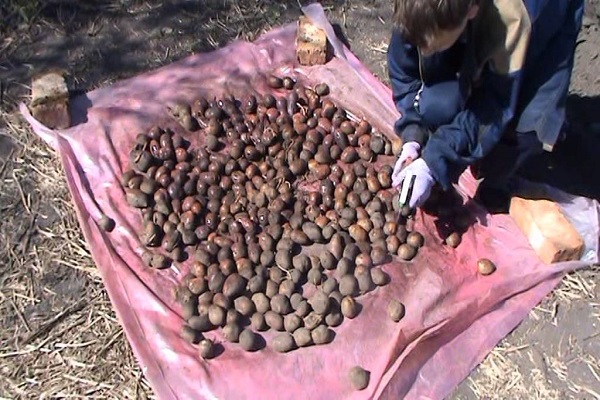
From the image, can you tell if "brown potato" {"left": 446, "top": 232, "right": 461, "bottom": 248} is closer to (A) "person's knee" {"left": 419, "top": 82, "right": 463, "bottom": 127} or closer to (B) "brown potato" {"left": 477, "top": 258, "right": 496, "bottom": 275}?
(B) "brown potato" {"left": 477, "top": 258, "right": 496, "bottom": 275}

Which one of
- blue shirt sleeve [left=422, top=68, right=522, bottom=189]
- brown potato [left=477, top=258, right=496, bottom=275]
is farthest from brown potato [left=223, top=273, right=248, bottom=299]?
brown potato [left=477, top=258, right=496, bottom=275]

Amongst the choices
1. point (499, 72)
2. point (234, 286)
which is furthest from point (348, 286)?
point (499, 72)

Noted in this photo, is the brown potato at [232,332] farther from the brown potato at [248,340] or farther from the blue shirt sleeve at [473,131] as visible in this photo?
the blue shirt sleeve at [473,131]

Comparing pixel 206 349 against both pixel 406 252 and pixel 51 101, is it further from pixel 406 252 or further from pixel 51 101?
pixel 51 101

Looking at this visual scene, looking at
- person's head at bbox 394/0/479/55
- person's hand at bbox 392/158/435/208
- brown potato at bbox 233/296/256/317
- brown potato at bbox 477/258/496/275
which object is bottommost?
brown potato at bbox 477/258/496/275

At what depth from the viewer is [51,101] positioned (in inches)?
135

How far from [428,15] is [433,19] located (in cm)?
2

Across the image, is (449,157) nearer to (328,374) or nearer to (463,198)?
(463,198)

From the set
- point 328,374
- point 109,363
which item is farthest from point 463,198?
point 109,363

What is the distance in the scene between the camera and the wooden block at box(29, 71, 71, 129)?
11.2ft

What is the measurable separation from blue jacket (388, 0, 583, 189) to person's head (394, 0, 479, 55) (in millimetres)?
168

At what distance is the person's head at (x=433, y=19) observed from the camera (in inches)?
89.1

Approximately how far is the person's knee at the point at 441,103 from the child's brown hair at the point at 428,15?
22.0 inches

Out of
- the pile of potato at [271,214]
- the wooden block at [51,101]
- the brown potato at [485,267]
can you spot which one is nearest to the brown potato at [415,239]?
the pile of potato at [271,214]
